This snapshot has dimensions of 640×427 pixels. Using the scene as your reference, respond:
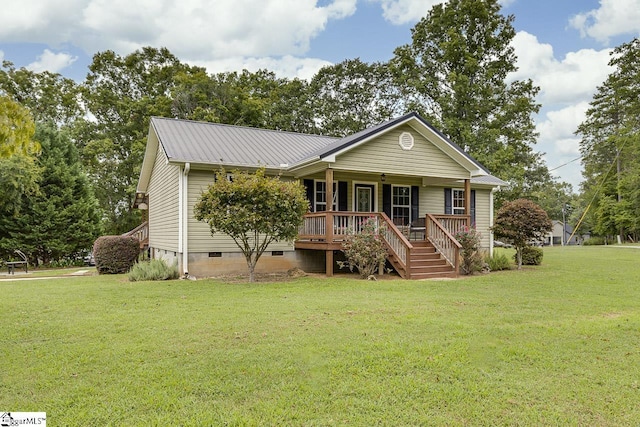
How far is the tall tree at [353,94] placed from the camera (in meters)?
33.7

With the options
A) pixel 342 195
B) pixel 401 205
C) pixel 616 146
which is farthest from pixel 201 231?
pixel 616 146

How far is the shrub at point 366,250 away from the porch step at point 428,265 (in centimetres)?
106

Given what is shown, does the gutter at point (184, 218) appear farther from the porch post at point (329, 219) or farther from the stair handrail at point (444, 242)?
the stair handrail at point (444, 242)

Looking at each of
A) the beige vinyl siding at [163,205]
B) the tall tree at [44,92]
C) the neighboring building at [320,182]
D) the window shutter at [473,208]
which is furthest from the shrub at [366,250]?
the tall tree at [44,92]

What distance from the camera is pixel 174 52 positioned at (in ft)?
106

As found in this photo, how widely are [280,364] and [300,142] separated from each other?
45.3ft

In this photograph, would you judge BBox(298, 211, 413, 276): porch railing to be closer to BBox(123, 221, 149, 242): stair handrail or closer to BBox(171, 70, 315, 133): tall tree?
BBox(123, 221, 149, 242): stair handrail

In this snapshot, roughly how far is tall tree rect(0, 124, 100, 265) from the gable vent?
18365 mm

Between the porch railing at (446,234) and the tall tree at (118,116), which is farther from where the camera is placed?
the tall tree at (118,116)

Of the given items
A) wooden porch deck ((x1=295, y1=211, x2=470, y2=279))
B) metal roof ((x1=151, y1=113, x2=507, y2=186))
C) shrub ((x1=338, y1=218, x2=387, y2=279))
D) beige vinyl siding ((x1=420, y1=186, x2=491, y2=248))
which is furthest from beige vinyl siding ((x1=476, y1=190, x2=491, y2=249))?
shrub ((x1=338, y1=218, x2=387, y2=279))

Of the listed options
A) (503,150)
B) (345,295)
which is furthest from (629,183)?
(345,295)

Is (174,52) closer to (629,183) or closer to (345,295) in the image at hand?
(345,295)

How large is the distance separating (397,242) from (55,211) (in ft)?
62.5

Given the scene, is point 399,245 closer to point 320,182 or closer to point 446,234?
point 446,234
